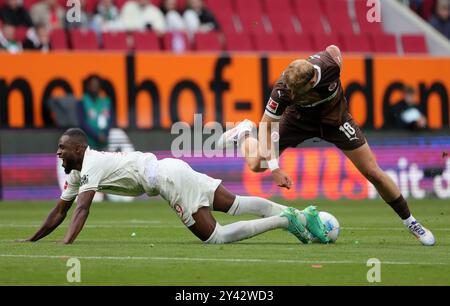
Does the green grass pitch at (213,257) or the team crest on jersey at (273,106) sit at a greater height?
the team crest on jersey at (273,106)

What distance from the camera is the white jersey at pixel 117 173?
37.5ft

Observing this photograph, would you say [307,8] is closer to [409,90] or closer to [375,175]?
[409,90]

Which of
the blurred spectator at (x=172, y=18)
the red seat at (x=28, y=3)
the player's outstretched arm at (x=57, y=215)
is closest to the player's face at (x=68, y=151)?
the player's outstretched arm at (x=57, y=215)

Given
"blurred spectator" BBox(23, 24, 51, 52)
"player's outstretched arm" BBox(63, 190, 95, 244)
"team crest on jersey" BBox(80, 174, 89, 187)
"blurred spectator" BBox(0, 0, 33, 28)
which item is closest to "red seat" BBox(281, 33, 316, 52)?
"blurred spectator" BBox(23, 24, 51, 52)

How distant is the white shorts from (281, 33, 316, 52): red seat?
15443 mm

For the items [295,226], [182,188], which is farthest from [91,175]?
[295,226]

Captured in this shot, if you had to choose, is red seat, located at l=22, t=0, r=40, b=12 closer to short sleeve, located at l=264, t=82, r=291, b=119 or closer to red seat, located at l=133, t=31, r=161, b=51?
red seat, located at l=133, t=31, r=161, b=51

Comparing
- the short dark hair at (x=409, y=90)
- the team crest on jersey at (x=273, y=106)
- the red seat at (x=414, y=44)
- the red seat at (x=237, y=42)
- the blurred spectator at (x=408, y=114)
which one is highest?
the team crest on jersey at (x=273, y=106)

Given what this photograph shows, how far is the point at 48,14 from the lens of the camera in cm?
2433

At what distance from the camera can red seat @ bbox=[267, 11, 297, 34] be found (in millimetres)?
27797

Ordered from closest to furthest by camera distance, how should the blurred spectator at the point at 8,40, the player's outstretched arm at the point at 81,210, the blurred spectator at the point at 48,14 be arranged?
1. the player's outstretched arm at the point at 81,210
2. the blurred spectator at the point at 8,40
3. the blurred spectator at the point at 48,14

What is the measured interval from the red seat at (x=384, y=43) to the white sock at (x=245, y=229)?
1667 cm

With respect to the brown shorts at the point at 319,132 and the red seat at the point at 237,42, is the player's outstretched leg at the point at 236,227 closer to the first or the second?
the brown shorts at the point at 319,132

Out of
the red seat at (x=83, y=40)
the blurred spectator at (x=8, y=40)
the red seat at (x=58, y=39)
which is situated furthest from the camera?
the red seat at (x=83, y=40)
